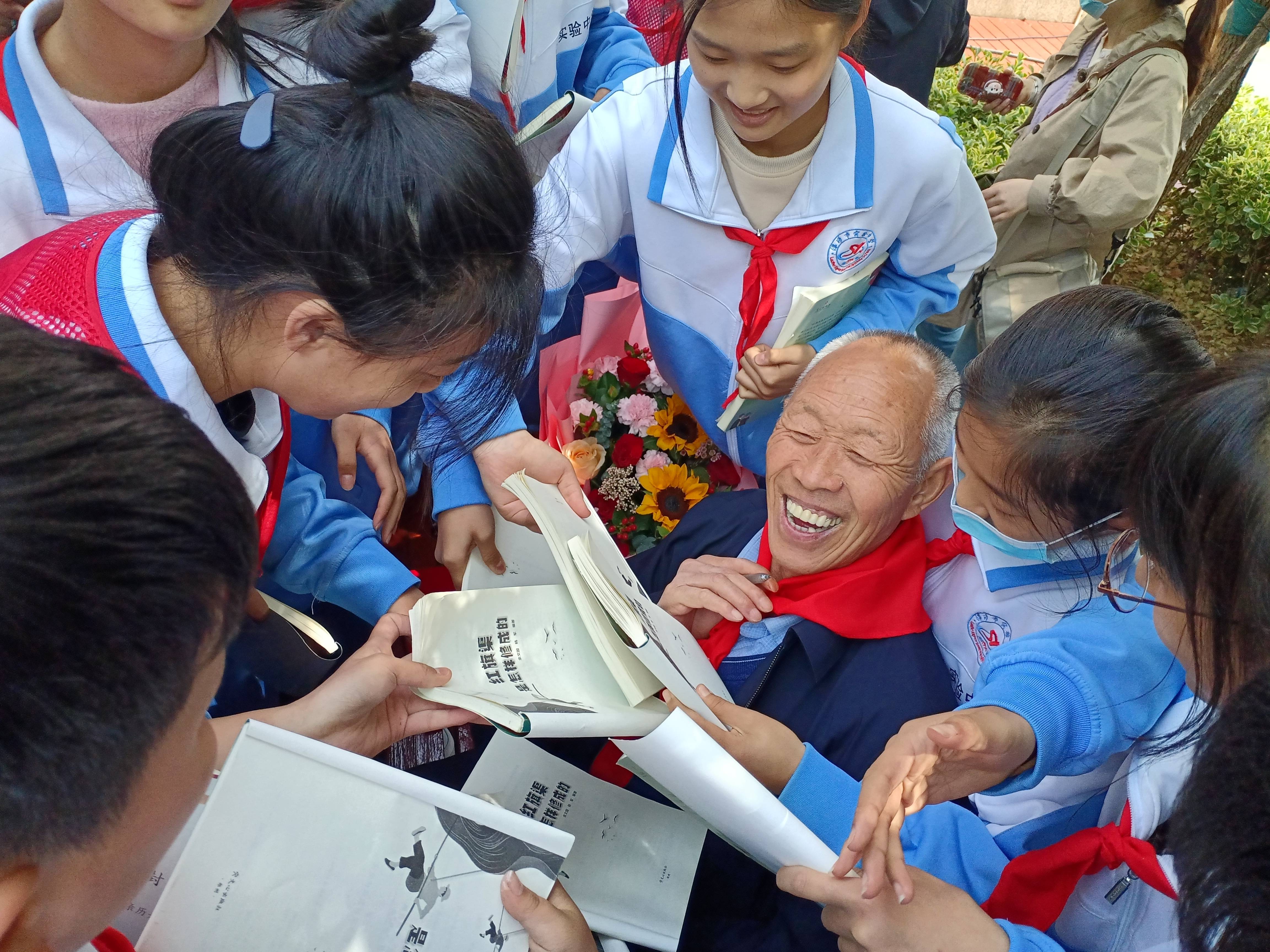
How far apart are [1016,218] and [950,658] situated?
7.09ft

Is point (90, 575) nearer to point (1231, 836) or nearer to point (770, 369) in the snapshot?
point (1231, 836)

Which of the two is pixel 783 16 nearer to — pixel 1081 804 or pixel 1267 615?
pixel 1267 615

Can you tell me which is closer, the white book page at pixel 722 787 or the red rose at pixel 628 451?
the white book page at pixel 722 787

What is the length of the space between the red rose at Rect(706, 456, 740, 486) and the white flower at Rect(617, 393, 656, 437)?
0.98 feet

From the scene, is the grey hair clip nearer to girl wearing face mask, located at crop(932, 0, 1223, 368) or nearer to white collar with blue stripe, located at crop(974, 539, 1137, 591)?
white collar with blue stripe, located at crop(974, 539, 1137, 591)

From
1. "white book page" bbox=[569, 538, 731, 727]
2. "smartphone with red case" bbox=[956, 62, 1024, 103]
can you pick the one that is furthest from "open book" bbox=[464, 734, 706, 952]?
"smartphone with red case" bbox=[956, 62, 1024, 103]

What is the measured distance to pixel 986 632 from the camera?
2.04m

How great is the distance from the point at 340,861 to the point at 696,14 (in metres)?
1.75

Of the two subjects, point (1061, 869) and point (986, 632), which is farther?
point (986, 632)

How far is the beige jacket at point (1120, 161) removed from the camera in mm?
3217

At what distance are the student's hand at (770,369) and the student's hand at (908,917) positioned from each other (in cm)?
123

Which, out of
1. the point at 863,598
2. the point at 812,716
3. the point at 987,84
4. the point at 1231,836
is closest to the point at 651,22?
the point at 987,84

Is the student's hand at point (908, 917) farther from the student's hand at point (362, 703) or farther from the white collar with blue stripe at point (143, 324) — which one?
the white collar with blue stripe at point (143, 324)

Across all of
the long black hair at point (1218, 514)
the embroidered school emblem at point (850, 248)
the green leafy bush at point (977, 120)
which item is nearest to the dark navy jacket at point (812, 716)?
the long black hair at point (1218, 514)
